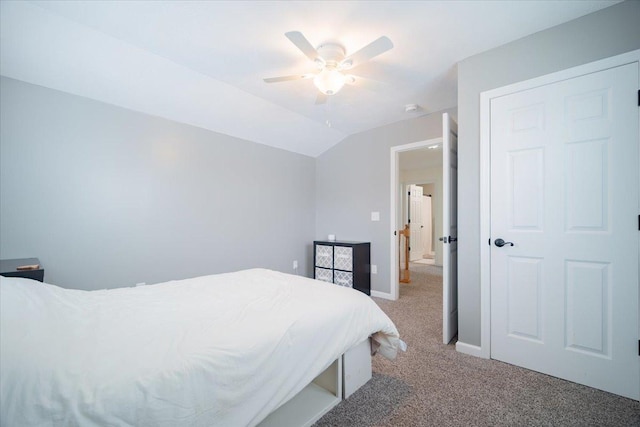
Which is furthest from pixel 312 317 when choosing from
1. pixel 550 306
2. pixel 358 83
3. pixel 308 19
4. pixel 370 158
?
pixel 370 158

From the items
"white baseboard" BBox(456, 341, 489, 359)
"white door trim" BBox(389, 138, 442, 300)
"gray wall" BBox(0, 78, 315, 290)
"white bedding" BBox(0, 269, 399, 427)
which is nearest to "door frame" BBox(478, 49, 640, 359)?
"white baseboard" BBox(456, 341, 489, 359)

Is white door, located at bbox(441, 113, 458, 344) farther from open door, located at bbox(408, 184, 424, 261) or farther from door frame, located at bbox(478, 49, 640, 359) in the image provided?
open door, located at bbox(408, 184, 424, 261)

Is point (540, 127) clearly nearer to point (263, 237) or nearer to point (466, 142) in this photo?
point (466, 142)

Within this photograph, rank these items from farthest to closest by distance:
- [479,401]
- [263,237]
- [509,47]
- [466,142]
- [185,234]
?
[263,237]
[185,234]
[466,142]
[509,47]
[479,401]

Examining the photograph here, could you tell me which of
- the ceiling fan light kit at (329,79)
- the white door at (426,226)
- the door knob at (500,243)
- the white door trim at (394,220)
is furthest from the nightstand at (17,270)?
the white door at (426,226)

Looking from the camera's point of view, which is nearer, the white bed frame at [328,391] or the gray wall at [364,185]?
the white bed frame at [328,391]

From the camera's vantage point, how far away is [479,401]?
164 cm

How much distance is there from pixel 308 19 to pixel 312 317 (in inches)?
76.5

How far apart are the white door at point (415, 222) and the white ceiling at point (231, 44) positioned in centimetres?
455

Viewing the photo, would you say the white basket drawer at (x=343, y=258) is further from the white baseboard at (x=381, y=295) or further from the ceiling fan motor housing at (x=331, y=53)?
the ceiling fan motor housing at (x=331, y=53)

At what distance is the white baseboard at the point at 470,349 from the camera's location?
2.17 m

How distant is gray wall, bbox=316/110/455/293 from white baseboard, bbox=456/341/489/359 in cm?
159

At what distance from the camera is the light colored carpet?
1.48 meters

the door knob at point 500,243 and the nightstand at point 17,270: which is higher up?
the door knob at point 500,243
